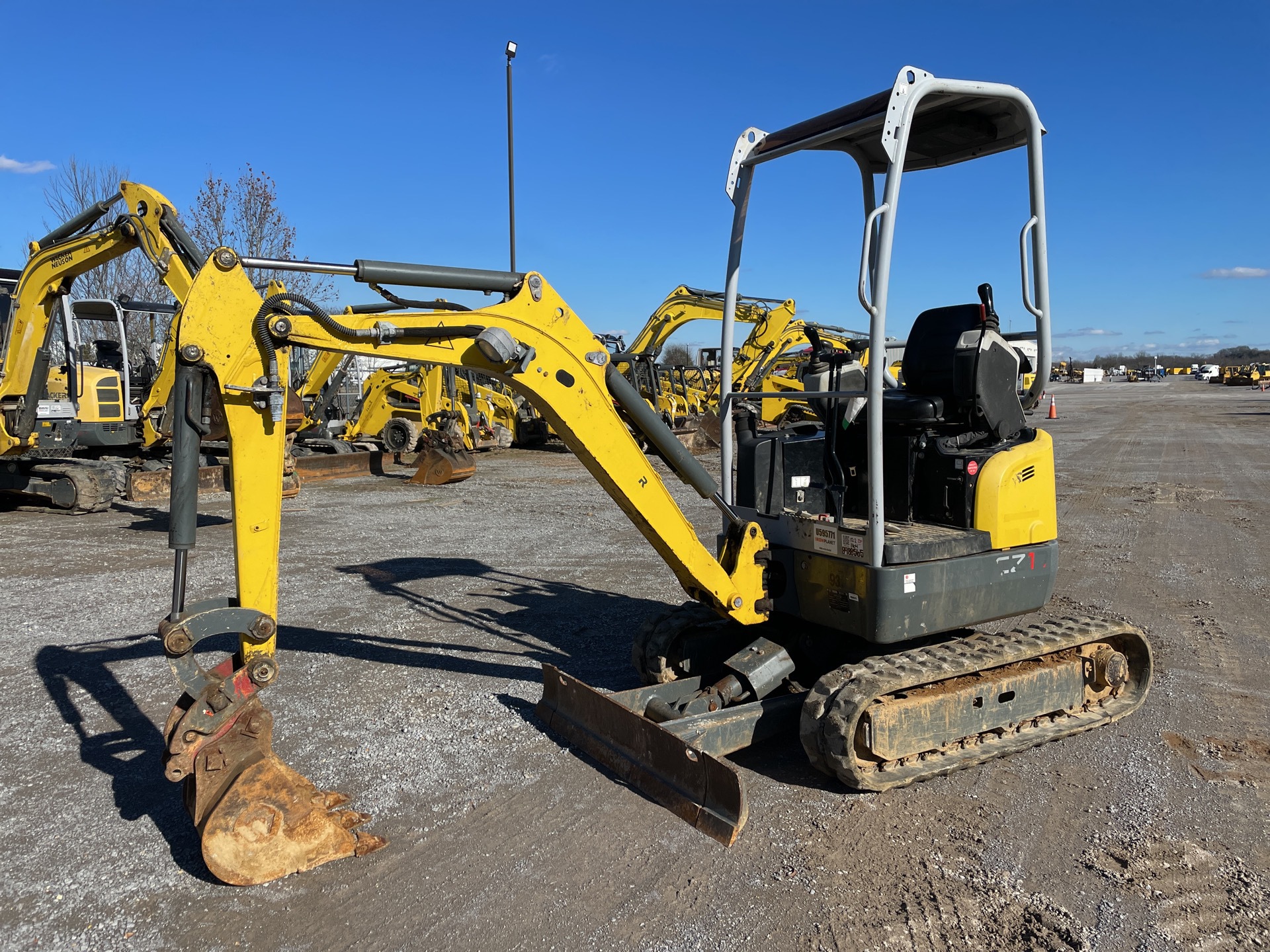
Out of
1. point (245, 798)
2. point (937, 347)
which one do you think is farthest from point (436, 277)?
point (937, 347)

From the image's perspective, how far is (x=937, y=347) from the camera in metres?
5.14

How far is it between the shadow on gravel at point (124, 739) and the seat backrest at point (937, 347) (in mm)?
4241

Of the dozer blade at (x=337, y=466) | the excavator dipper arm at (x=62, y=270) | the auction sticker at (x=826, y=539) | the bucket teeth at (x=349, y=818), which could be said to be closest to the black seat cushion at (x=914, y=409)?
the auction sticker at (x=826, y=539)

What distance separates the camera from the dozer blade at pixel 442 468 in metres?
16.4

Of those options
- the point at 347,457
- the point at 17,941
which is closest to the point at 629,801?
the point at 17,941

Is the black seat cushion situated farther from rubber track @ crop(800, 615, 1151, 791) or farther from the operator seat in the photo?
rubber track @ crop(800, 615, 1151, 791)

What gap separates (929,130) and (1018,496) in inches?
85.9

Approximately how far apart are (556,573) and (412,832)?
5217 millimetres

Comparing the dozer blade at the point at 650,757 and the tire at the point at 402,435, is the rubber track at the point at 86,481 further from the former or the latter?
the dozer blade at the point at 650,757

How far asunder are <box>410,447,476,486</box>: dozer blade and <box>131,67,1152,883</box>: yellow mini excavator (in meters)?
11.3

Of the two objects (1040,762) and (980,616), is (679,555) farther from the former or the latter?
(1040,762)

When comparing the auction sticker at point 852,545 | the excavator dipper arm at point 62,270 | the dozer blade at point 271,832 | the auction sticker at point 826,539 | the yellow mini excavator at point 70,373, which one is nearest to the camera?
the dozer blade at point 271,832

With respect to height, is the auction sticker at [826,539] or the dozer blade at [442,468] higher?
the auction sticker at [826,539]

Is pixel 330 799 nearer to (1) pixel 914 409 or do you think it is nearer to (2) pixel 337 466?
(1) pixel 914 409
